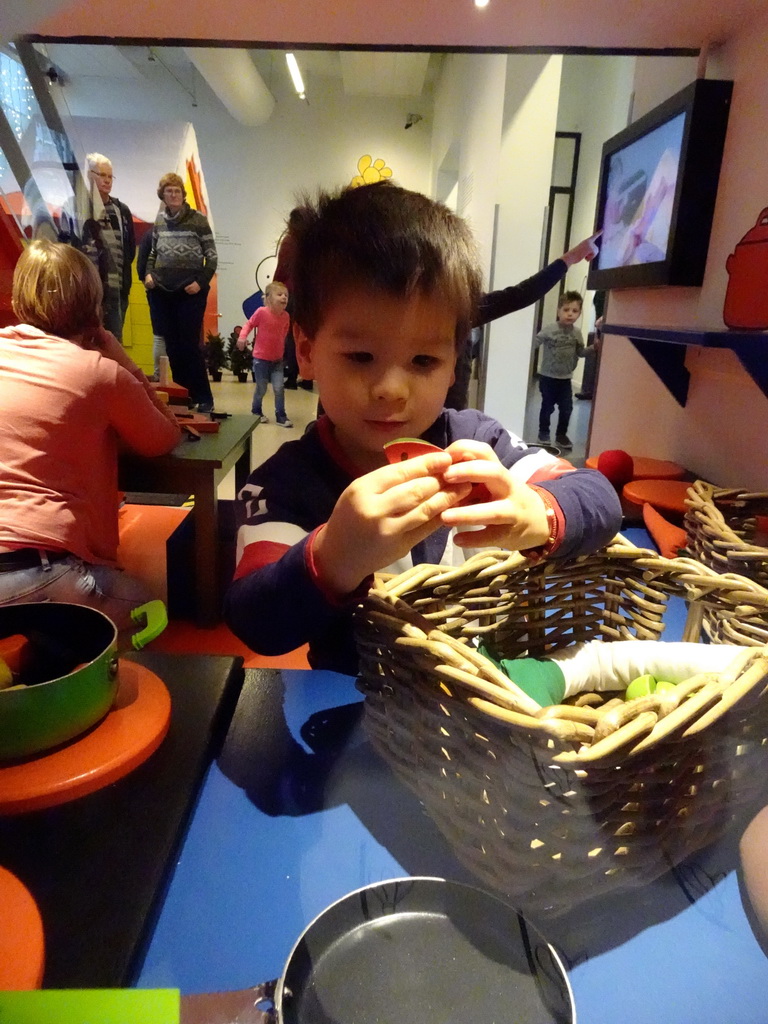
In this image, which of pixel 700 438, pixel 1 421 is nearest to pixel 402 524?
pixel 1 421

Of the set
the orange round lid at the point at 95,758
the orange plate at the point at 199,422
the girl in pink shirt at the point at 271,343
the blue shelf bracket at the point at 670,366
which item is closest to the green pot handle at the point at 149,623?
the orange round lid at the point at 95,758

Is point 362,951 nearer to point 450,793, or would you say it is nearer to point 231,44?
point 450,793

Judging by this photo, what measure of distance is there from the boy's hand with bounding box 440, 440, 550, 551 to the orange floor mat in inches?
19.0

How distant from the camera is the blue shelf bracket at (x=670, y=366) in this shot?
3.50 feet

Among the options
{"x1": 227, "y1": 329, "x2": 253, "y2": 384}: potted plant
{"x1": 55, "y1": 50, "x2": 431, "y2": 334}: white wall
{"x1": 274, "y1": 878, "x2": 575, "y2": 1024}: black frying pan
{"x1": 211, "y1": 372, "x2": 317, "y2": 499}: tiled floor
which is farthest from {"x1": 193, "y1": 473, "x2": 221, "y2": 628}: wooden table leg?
{"x1": 274, "y1": 878, "x2": 575, "y2": 1024}: black frying pan

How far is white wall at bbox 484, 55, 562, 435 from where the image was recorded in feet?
2.88

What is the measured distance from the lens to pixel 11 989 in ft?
0.61

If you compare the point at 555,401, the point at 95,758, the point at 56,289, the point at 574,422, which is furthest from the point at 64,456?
the point at 574,422

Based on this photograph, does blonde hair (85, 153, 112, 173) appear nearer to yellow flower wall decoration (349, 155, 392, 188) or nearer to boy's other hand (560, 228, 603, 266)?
yellow flower wall decoration (349, 155, 392, 188)

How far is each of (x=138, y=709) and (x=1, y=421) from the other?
605 millimetres

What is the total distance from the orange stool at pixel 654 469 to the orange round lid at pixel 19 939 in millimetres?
902

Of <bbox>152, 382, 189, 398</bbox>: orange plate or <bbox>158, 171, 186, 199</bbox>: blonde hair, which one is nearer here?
<bbox>158, 171, 186, 199</bbox>: blonde hair

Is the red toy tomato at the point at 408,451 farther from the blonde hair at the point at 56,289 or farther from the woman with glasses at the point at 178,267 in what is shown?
the woman with glasses at the point at 178,267

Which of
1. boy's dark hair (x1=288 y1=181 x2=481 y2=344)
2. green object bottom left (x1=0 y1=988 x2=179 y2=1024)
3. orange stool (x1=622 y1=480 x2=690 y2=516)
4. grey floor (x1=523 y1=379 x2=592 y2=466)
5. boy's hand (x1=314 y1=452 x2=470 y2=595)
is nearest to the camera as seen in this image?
green object bottom left (x1=0 y1=988 x2=179 y2=1024)
